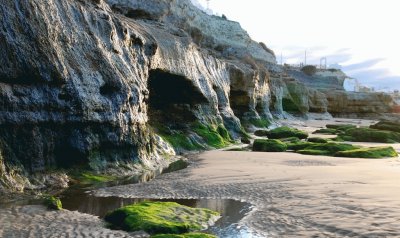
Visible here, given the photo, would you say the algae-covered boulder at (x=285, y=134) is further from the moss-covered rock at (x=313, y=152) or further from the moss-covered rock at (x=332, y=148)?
the moss-covered rock at (x=313, y=152)

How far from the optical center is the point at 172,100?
33.9m

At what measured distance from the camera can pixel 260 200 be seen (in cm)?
1397

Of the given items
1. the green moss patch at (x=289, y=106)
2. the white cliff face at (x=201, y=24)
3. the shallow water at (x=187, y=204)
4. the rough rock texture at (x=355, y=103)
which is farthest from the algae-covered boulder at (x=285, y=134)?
the rough rock texture at (x=355, y=103)

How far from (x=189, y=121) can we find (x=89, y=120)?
52.3 ft

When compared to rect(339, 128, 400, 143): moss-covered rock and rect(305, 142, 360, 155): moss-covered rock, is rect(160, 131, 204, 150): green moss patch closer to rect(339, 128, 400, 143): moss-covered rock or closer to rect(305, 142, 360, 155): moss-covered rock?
rect(305, 142, 360, 155): moss-covered rock

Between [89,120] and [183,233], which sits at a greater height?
[89,120]

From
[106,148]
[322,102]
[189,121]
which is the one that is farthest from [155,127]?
[322,102]

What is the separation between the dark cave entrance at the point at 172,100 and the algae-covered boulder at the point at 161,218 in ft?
65.3

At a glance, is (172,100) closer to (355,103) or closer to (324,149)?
(324,149)

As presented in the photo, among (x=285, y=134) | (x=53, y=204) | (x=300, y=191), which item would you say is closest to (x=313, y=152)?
(x=285, y=134)

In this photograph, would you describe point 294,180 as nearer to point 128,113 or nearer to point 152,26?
point 128,113

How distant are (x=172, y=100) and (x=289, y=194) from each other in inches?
801

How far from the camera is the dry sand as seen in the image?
34.3 feet

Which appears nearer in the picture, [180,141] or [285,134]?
[180,141]
